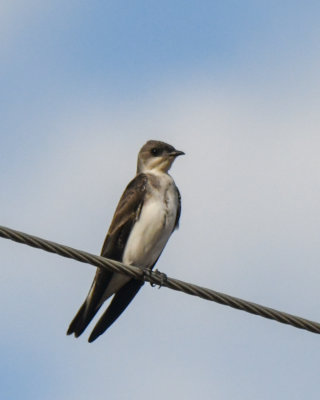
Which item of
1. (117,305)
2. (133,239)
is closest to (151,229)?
(133,239)

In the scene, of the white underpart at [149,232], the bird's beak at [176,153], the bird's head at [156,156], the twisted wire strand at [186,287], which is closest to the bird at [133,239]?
the white underpart at [149,232]

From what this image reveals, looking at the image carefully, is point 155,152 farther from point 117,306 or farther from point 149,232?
point 117,306

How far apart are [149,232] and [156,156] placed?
1.69 meters

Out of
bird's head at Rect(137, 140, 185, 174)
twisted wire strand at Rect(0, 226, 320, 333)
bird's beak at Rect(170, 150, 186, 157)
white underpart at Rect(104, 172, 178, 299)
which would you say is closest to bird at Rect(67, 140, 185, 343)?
white underpart at Rect(104, 172, 178, 299)

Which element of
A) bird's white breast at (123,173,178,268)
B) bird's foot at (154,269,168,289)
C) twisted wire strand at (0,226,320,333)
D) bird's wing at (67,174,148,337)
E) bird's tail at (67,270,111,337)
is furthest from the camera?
bird's white breast at (123,173,178,268)

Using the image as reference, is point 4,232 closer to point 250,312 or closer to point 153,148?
point 250,312

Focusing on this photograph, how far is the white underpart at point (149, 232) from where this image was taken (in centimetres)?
1033

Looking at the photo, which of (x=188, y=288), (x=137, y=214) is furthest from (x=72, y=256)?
(x=137, y=214)

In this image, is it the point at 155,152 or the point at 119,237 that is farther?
the point at 155,152

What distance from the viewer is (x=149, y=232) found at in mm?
10328

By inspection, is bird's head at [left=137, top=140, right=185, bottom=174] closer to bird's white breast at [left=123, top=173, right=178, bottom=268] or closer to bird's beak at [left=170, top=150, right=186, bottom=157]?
bird's beak at [left=170, top=150, right=186, bottom=157]

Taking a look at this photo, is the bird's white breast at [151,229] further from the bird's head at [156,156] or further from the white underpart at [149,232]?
the bird's head at [156,156]

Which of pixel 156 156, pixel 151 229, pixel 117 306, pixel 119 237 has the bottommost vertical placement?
pixel 117 306

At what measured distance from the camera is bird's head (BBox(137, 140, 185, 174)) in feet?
38.2
